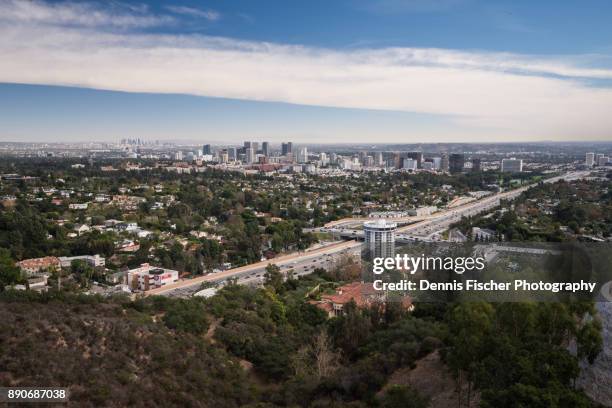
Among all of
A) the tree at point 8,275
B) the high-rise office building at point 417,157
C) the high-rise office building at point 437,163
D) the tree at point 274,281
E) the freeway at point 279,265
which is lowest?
the freeway at point 279,265

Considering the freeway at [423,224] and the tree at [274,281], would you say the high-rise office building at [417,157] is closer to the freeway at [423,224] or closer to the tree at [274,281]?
the freeway at [423,224]

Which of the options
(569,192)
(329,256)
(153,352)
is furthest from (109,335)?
(569,192)

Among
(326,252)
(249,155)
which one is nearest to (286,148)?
(249,155)

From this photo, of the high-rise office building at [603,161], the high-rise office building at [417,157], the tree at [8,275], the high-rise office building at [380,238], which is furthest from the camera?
the high-rise office building at [417,157]

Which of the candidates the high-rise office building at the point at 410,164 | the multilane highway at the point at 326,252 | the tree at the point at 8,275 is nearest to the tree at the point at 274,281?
the multilane highway at the point at 326,252

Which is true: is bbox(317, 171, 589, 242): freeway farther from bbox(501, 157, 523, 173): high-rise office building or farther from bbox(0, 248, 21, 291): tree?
bbox(501, 157, 523, 173): high-rise office building

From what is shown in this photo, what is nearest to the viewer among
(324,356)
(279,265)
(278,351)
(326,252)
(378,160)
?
(324,356)

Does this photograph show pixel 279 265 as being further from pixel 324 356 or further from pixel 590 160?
pixel 590 160

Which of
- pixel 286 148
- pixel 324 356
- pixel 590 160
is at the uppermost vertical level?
pixel 286 148
